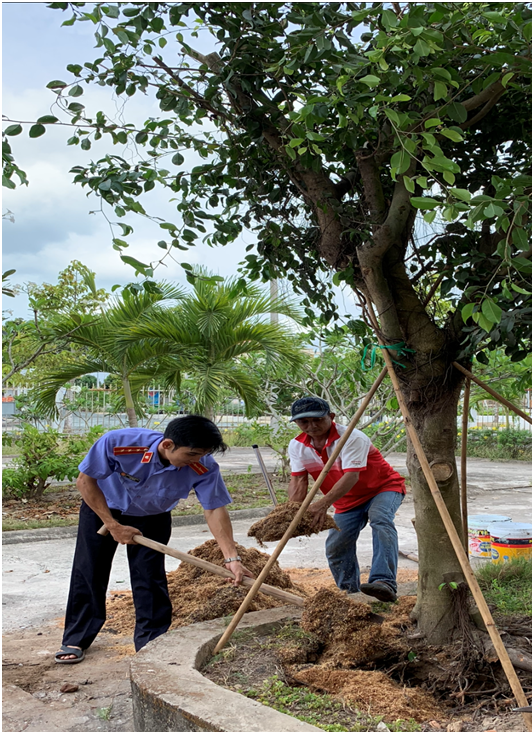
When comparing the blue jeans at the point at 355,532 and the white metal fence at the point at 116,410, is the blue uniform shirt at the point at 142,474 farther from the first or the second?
the white metal fence at the point at 116,410

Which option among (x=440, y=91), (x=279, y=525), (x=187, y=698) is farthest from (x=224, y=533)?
(x=440, y=91)

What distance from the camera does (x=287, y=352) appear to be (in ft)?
30.2

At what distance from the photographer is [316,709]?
2.57 m

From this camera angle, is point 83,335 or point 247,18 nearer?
point 247,18

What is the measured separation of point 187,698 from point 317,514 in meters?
1.49

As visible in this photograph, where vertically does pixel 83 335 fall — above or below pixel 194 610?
above

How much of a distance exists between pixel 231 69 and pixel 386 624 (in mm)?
2927

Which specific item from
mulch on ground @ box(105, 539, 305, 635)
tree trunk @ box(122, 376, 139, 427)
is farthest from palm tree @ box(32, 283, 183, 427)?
mulch on ground @ box(105, 539, 305, 635)

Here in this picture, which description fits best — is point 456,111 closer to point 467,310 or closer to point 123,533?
point 467,310

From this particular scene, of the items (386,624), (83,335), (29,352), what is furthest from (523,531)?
(29,352)

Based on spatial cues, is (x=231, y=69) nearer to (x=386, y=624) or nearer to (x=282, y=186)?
(x=282, y=186)

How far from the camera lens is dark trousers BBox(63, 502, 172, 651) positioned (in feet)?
13.1

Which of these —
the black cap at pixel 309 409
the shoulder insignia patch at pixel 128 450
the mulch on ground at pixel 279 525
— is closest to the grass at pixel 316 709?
the mulch on ground at pixel 279 525

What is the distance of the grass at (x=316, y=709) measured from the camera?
2.41 metres
